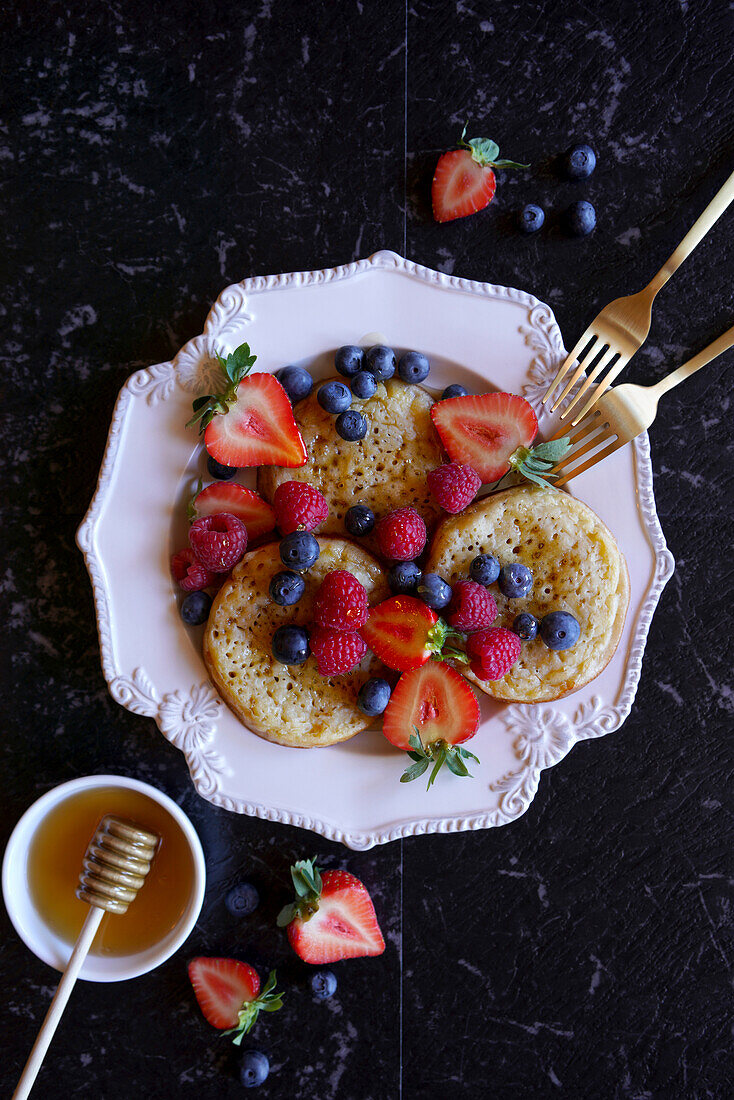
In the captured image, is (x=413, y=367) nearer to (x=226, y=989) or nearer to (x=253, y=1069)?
(x=226, y=989)

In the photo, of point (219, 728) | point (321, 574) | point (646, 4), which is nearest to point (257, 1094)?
point (219, 728)

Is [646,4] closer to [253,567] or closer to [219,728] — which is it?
[253,567]

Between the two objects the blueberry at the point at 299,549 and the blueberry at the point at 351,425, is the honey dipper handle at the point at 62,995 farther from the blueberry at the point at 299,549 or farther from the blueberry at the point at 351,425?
the blueberry at the point at 351,425

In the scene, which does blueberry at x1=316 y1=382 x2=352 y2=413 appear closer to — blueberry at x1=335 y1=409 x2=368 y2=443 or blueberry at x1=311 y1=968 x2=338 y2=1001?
blueberry at x1=335 y1=409 x2=368 y2=443

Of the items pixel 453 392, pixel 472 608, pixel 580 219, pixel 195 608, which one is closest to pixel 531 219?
pixel 580 219

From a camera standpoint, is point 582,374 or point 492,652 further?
point 582,374

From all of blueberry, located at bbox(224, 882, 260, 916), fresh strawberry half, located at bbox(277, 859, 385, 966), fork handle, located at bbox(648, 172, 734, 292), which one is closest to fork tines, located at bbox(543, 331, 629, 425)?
fork handle, located at bbox(648, 172, 734, 292)
